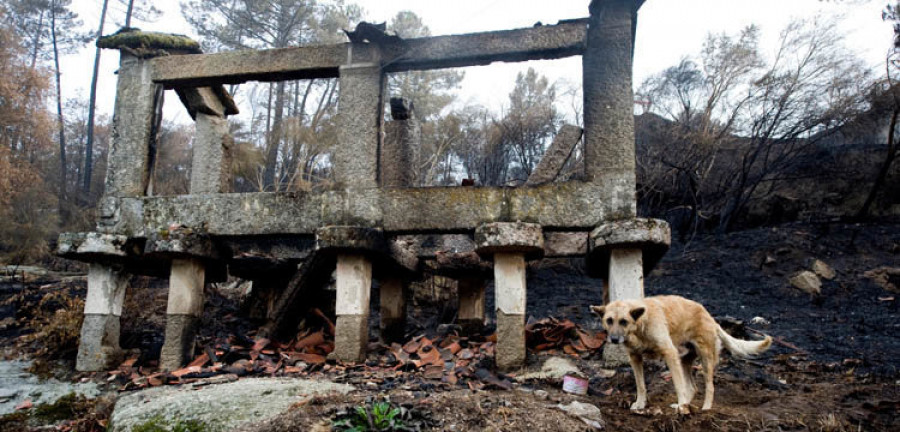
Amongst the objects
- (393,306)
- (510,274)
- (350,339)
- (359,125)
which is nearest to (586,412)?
(510,274)

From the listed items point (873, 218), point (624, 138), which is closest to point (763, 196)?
point (873, 218)

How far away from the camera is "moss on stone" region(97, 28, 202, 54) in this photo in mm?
7836

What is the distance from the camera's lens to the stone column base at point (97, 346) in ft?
23.9

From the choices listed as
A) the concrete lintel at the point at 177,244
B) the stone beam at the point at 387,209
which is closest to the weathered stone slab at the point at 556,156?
the stone beam at the point at 387,209

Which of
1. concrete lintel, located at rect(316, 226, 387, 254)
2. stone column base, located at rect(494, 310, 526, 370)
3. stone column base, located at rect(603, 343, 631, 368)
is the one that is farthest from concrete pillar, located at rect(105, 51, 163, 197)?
stone column base, located at rect(603, 343, 631, 368)

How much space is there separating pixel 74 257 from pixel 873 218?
18.8 m

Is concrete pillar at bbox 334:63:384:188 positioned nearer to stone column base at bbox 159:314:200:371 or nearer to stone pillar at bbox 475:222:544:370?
stone pillar at bbox 475:222:544:370

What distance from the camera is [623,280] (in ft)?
20.7

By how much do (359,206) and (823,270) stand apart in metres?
11.3

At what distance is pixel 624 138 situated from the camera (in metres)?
6.63

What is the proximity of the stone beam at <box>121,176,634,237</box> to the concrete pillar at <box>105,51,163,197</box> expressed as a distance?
1.02 feet

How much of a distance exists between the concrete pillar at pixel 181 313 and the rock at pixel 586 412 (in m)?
4.54

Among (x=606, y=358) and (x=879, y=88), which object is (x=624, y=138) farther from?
(x=879, y=88)

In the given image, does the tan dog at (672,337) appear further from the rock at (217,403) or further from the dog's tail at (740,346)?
the rock at (217,403)
